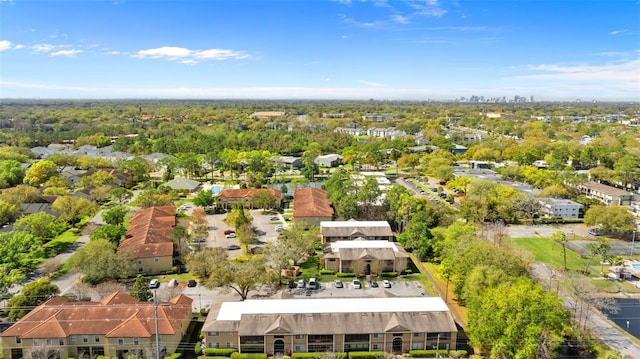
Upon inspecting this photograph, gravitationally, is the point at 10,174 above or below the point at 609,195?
above

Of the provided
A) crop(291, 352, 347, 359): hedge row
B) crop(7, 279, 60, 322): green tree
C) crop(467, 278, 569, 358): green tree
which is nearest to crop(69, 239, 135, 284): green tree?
crop(7, 279, 60, 322): green tree

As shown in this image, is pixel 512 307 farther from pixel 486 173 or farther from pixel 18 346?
pixel 486 173

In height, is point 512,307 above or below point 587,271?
above

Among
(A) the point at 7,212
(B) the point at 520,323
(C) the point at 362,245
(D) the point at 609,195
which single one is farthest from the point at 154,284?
(D) the point at 609,195

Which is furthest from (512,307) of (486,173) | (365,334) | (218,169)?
(218,169)

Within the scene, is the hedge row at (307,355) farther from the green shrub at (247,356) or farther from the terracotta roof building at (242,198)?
the terracotta roof building at (242,198)

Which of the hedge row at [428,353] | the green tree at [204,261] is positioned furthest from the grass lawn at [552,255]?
the green tree at [204,261]

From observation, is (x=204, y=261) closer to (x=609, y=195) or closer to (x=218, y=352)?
(x=218, y=352)
